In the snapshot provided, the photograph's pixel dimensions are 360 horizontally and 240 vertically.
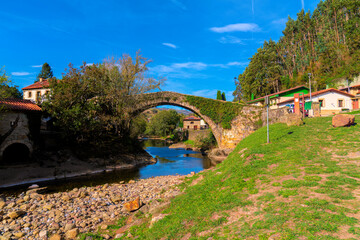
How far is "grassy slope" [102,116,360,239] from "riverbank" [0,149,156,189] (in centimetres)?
1445

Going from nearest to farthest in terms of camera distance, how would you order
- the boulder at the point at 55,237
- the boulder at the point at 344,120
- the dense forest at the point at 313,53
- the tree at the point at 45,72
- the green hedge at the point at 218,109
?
the boulder at the point at 55,237 → the boulder at the point at 344,120 → the green hedge at the point at 218,109 → the dense forest at the point at 313,53 → the tree at the point at 45,72

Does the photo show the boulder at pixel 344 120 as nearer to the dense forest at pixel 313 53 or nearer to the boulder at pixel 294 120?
the boulder at pixel 294 120

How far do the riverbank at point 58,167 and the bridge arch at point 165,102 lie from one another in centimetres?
709

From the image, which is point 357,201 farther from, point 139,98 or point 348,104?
point 348,104

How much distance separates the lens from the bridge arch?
94.1 feet

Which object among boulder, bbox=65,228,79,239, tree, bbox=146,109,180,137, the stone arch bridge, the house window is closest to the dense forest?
the house window

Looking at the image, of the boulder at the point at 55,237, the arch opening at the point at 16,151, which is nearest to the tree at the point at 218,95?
the arch opening at the point at 16,151

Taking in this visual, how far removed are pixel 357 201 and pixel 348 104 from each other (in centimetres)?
3196

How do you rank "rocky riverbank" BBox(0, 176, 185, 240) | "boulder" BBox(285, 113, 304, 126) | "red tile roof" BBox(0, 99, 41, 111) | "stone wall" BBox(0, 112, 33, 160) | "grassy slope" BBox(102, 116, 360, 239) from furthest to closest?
"red tile roof" BBox(0, 99, 41, 111), "stone wall" BBox(0, 112, 33, 160), "boulder" BBox(285, 113, 304, 126), "rocky riverbank" BBox(0, 176, 185, 240), "grassy slope" BBox(102, 116, 360, 239)

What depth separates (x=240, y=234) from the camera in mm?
4992

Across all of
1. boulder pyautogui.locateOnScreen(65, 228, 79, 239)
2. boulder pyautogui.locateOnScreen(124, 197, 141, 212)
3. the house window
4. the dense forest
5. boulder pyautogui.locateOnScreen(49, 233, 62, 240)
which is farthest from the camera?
the dense forest

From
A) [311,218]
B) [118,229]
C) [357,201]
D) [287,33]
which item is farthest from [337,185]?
[287,33]

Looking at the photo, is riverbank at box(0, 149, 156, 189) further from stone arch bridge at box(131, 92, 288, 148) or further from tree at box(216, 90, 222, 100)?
tree at box(216, 90, 222, 100)

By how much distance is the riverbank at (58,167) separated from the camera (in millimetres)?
16642
